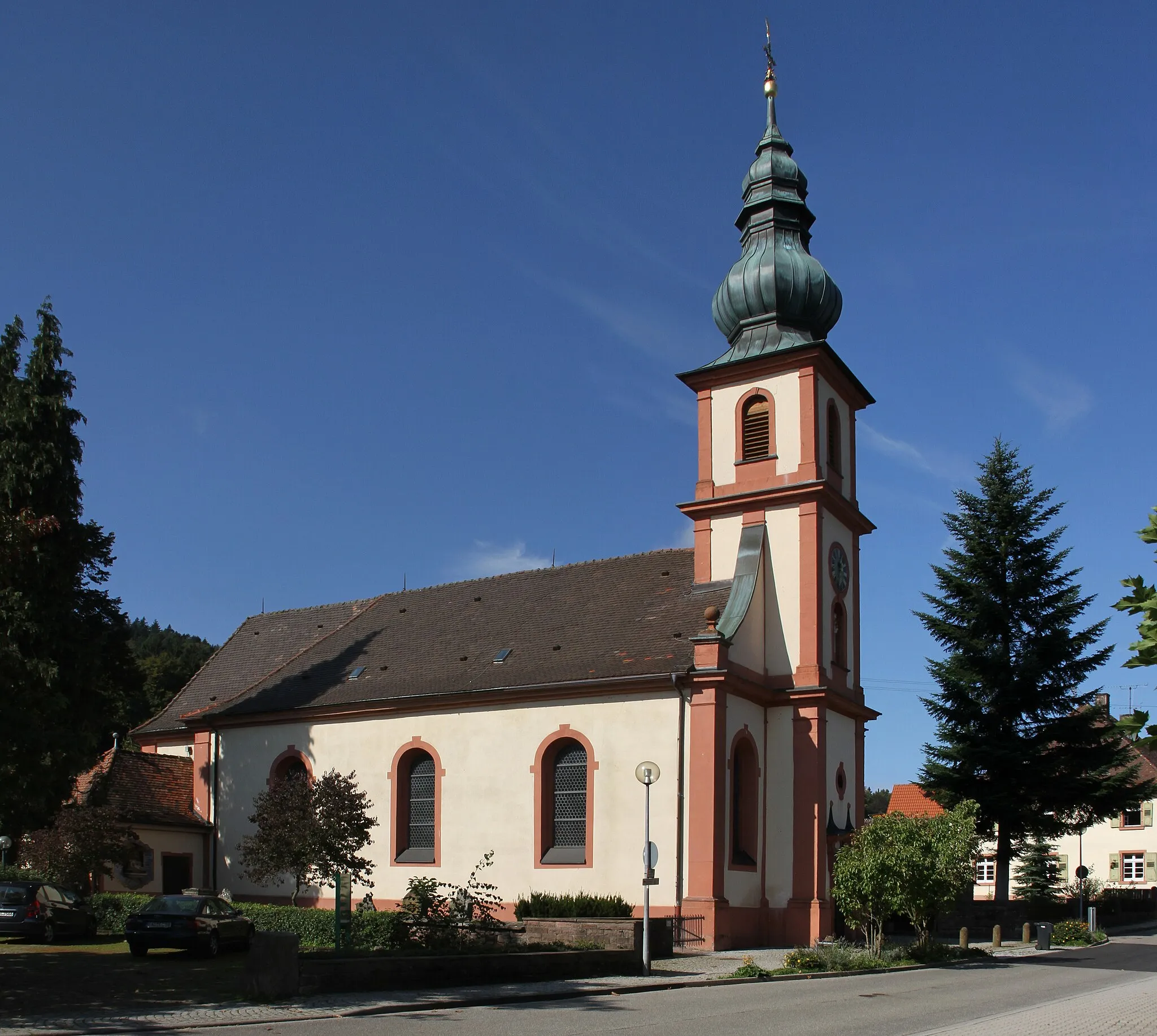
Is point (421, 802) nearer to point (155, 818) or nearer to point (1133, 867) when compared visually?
point (155, 818)

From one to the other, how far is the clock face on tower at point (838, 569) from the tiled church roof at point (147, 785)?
18.8 metres

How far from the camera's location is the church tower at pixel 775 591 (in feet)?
87.1

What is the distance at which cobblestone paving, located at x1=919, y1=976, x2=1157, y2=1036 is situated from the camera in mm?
12516

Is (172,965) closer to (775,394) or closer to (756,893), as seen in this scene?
(756,893)

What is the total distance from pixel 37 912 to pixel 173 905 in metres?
3.90

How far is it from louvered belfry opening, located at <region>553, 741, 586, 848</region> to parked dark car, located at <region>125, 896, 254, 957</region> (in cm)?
857

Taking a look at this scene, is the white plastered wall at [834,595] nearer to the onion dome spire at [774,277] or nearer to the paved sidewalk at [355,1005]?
the onion dome spire at [774,277]

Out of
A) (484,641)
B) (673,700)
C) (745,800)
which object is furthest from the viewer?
(484,641)

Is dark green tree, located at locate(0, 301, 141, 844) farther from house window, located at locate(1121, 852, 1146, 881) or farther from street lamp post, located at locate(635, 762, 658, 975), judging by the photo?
house window, located at locate(1121, 852, 1146, 881)

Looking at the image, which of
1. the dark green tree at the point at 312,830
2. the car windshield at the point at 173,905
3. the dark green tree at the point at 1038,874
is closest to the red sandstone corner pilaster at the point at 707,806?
the dark green tree at the point at 312,830

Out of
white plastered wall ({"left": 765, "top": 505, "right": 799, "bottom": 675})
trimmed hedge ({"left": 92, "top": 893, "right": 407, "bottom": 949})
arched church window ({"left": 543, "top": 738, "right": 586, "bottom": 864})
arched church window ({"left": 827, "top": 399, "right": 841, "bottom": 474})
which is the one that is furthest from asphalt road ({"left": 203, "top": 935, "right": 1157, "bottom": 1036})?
arched church window ({"left": 827, "top": 399, "right": 841, "bottom": 474})

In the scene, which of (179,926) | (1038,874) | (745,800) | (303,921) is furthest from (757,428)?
(1038,874)

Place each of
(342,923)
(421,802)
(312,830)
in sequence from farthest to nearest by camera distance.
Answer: (421,802) < (312,830) < (342,923)

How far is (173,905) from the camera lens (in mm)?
21922
